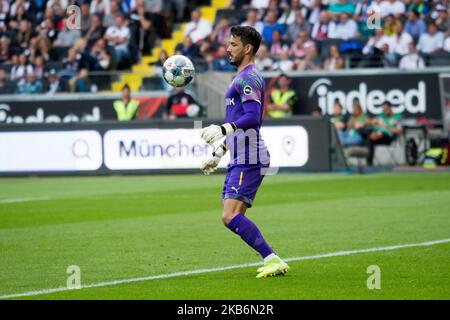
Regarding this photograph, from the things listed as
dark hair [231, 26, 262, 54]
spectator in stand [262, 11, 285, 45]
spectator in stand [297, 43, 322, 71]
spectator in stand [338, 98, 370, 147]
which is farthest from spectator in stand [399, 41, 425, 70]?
dark hair [231, 26, 262, 54]

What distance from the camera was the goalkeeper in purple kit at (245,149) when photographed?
9.52 meters

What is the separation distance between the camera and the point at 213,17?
31.2 m

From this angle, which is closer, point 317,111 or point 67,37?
point 317,111

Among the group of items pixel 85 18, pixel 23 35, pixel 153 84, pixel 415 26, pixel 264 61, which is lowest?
pixel 153 84

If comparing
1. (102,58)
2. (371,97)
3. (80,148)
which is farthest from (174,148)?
(102,58)

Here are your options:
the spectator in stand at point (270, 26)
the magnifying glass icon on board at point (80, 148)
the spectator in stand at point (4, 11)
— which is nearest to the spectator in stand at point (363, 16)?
the spectator in stand at point (270, 26)

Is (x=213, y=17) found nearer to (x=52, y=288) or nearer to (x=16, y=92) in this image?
(x=16, y=92)

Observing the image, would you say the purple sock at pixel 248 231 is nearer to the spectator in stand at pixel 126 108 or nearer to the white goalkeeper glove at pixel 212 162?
the white goalkeeper glove at pixel 212 162

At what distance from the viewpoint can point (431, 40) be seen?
26.2m

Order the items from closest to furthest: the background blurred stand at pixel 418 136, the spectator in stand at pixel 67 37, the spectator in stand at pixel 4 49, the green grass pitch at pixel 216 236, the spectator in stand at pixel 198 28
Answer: the green grass pitch at pixel 216 236 < the background blurred stand at pixel 418 136 < the spectator in stand at pixel 198 28 < the spectator in stand at pixel 67 37 < the spectator in stand at pixel 4 49

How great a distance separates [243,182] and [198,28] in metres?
21.0

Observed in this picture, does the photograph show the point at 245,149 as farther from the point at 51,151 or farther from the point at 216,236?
the point at 51,151

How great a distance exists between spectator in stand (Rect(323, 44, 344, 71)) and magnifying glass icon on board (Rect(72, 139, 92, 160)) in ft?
21.6

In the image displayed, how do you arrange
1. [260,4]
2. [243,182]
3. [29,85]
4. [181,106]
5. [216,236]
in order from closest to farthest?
[243,182], [216,236], [181,106], [29,85], [260,4]
